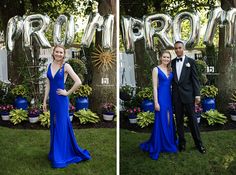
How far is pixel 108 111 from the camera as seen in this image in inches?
143

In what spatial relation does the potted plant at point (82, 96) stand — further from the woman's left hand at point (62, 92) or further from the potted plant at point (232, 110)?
the potted plant at point (232, 110)

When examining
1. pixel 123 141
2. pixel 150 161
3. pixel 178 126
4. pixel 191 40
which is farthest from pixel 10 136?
pixel 191 40

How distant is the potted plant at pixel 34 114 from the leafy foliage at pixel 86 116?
44 centimetres

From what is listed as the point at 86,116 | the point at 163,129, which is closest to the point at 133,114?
the point at 163,129

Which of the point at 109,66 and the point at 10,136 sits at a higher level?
the point at 109,66

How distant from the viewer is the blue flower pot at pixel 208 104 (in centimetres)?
351

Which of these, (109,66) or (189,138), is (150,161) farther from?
(109,66)

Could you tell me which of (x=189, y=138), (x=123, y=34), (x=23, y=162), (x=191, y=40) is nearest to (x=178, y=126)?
(x=189, y=138)

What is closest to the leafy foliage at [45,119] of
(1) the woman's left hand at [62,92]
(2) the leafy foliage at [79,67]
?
(1) the woman's left hand at [62,92]

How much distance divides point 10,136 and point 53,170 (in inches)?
25.0

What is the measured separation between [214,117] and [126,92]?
3.30 ft

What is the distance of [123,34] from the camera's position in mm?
3604

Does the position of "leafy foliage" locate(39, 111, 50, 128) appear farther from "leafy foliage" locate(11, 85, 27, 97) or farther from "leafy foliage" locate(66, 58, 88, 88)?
"leafy foliage" locate(66, 58, 88, 88)

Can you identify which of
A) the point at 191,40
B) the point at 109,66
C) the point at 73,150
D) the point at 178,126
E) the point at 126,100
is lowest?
the point at 73,150
